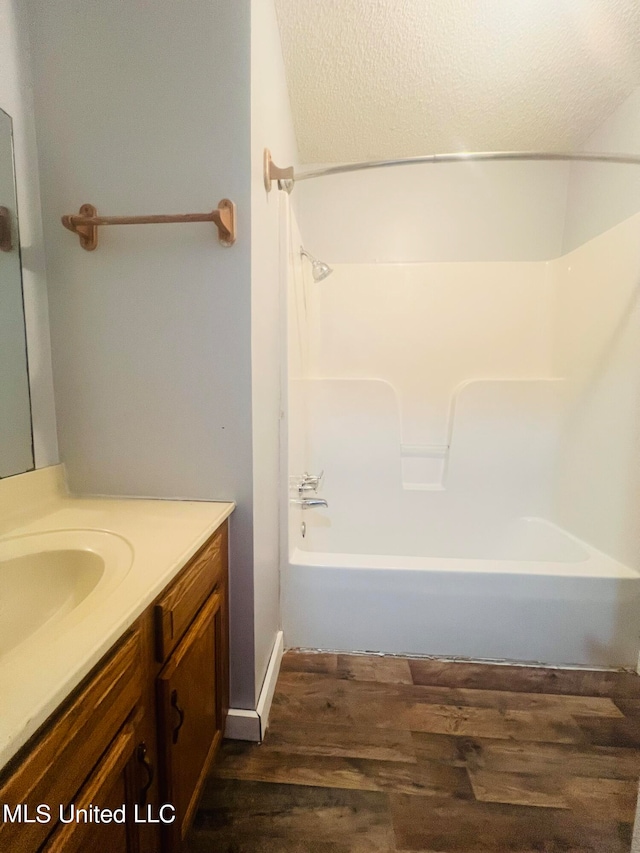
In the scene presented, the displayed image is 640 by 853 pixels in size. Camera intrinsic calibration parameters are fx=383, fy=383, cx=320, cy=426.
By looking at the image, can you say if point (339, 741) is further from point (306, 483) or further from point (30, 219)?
point (30, 219)

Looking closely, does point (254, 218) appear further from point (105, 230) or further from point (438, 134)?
point (438, 134)

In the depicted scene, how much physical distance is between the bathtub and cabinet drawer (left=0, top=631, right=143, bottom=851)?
1022 millimetres

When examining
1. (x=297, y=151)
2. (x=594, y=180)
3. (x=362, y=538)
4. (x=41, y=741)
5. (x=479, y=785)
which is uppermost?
(x=297, y=151)

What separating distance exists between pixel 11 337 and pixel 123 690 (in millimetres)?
971

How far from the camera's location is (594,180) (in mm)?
1976

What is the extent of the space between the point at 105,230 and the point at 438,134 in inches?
70.8

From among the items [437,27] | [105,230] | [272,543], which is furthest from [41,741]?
[437,27]

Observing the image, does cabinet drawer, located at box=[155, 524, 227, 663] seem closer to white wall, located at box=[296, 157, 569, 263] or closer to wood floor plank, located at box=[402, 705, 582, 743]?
wood floor plank, located at box=[402, 705, 582, 743]

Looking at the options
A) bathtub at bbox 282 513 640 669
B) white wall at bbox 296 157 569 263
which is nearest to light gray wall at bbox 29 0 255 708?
bathtub at bbox 282 513 640 669

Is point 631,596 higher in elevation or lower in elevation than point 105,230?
lower

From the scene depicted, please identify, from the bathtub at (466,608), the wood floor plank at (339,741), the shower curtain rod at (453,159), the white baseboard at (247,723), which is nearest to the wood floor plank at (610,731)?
the bathtub at (466,608)

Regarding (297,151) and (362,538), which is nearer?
(297,151)

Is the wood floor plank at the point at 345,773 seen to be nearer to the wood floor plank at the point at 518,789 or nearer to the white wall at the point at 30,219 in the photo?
the wood floor plank at the point at 518,789

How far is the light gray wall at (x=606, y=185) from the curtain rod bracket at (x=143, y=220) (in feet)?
5.79
